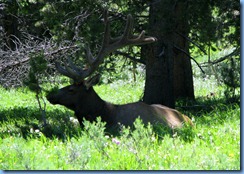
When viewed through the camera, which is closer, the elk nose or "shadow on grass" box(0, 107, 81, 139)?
"shadow on grass" box(0, 107, 81, 139)

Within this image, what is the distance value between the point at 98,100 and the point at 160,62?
1.94 meters

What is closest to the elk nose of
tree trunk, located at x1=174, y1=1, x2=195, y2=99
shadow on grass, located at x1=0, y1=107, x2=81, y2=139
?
shadow on grass, located at x1=0, y1=107, x2=81, y2=139

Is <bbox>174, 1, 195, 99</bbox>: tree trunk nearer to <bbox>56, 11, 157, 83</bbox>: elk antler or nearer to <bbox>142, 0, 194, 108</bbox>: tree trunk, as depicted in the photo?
<bbox>142, 0, 194, 108</bbox>: tree trunk

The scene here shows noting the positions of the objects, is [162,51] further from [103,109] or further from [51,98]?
[51,98]

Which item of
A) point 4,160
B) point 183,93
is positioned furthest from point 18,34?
point 4,160

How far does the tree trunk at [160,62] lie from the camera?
10891 millimetres

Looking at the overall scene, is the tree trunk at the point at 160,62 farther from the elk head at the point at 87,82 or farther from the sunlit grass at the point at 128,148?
the sunlit grass at the point at 128,148

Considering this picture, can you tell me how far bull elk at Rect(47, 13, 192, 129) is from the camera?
9391 mm

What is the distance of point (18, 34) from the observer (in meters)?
17.2

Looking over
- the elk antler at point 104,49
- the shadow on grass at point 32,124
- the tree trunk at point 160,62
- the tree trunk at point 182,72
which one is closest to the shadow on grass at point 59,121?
the shadow on grass at point 32,124

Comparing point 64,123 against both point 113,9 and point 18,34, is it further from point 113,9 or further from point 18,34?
point 18,34

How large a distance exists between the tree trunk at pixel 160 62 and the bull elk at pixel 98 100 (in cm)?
122

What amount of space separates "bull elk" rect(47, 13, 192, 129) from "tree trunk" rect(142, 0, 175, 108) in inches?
48.2

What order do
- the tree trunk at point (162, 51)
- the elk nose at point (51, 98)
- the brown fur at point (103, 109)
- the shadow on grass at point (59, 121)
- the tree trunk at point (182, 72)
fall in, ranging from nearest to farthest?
1. the shadow on grass at point (59, 121)
2. the elk nose at point (51, 98)
3. the brown fur at point (103, 109)
4. the tree trunk at point (162, 51)
5. the tree trunk at point (182, 72)
